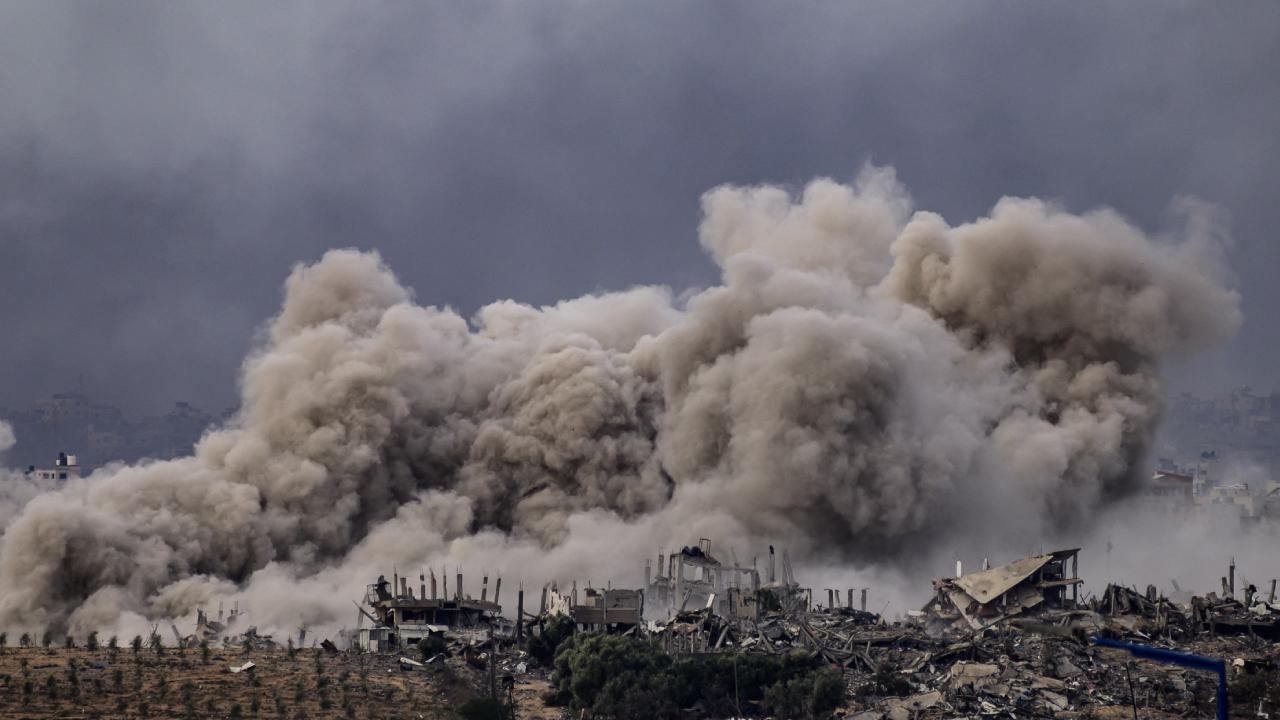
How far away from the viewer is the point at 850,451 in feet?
183

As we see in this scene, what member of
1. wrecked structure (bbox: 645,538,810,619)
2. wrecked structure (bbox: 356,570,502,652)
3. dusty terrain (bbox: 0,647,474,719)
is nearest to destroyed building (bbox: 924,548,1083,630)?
wrecked structure (bbox: 645,538,810,619)

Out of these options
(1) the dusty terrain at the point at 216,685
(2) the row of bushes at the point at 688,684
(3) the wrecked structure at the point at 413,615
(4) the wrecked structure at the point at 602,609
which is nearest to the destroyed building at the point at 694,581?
(4) the wrecked structure at the point at 602,609

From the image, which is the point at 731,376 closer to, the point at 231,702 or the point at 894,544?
the point at 894,544

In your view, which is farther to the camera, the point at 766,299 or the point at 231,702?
the point at 766,299

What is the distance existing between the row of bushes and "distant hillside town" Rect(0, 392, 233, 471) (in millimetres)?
139694

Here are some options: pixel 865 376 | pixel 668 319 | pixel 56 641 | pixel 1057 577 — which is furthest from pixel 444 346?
pixel 1057 577

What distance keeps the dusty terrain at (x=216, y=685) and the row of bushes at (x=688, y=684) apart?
2.40 m

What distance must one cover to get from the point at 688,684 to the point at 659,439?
23.7 metres

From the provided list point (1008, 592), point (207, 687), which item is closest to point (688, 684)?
point (207, 687)

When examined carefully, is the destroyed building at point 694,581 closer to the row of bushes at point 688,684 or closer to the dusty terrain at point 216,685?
the row of bushes at point 688,684

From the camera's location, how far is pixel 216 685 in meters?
35.8

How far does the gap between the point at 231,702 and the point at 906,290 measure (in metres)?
37.2

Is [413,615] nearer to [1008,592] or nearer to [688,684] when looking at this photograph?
[688,684]

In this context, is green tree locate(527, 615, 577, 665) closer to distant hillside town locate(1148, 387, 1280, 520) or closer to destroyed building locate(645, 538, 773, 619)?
destroyed building locate(645, 538, 773, 619)
